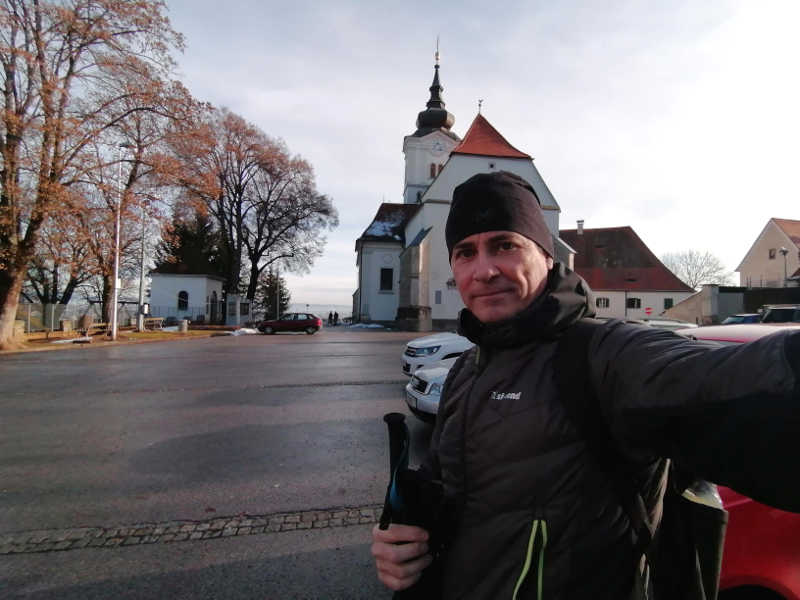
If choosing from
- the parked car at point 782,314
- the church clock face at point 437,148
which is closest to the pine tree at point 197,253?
the church clock face at point 437,148

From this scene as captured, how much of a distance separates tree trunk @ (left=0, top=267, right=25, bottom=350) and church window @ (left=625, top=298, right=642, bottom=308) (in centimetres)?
4881

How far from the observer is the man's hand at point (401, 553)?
3.83 ft

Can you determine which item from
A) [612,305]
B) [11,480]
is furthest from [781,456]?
[612,305]

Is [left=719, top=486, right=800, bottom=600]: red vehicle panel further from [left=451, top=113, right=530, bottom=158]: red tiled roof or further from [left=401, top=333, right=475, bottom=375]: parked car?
[left=451, top=113, right=530, bottom=158]: red tiled roof

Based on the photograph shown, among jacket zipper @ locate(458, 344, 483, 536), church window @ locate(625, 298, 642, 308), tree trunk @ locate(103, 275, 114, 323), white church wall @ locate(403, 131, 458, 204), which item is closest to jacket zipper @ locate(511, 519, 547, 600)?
jacket zipper @ locate(458, 344, 483, 536)

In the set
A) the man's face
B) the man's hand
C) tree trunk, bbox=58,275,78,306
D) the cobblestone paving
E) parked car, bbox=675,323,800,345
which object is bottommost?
the cobblestone paving

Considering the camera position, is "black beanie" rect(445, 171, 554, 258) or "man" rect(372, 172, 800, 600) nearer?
"man" rect(372, 172, 800, 600)

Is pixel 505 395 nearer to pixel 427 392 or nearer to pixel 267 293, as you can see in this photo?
pixel 427 392

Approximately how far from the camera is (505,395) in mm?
1228

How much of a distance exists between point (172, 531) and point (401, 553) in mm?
3134

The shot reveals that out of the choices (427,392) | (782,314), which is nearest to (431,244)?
(782,314)

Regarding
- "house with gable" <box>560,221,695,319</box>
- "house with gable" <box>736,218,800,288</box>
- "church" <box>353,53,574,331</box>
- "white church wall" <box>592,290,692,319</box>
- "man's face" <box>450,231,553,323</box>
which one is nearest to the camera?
"man's face" <box>450,231,553,323</box>

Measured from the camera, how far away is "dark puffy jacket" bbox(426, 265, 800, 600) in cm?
72

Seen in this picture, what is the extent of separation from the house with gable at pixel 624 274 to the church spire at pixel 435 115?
19.6 metres
